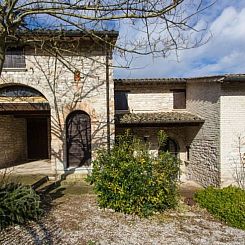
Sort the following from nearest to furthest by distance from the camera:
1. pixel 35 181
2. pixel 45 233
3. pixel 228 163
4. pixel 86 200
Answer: pixel 45 233 → pixel 86 200 → pixel 35 181 → pixel 228 163

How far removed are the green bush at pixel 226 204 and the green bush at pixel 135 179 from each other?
0.99 metres

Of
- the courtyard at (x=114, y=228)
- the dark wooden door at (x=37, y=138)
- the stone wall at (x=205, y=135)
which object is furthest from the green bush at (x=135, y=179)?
the dark wooden door at (x=37, y=138)

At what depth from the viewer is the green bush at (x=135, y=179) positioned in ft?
20.7

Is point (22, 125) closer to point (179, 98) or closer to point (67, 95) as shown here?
point (67, 95)

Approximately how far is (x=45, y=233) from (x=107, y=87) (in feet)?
20.7

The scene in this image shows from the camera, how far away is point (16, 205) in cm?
525

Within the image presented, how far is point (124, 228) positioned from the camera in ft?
18.3

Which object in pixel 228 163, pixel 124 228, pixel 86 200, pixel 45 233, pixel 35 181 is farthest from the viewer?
pixel 228 163

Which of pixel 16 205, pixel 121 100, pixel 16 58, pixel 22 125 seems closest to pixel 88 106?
pixel 121 100

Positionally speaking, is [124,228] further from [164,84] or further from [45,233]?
[164,84]

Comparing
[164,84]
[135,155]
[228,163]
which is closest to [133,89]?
[164,84]

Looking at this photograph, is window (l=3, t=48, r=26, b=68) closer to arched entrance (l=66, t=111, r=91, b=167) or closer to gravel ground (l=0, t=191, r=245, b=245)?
arched entrance (l=66, t=111, r=91, b=167)

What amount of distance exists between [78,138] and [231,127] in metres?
5.99

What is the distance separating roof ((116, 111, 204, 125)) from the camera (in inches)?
428
